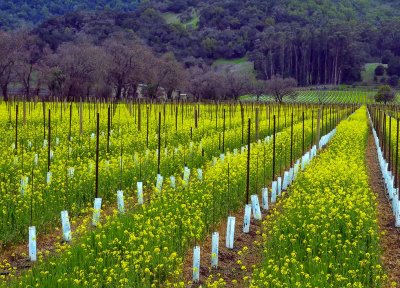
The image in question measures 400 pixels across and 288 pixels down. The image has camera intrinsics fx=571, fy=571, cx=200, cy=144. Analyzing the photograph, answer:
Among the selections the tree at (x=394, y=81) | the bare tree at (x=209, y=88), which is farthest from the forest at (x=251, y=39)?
the tree at (x=394, y=81)

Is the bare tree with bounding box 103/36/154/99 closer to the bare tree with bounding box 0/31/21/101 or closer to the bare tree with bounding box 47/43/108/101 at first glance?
the bare tree with bounding box 47/43/108/101

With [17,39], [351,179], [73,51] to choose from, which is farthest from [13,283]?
[73,51]

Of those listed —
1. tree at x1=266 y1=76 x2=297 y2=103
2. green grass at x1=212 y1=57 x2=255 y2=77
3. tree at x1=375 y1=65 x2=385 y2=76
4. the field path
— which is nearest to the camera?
the field path

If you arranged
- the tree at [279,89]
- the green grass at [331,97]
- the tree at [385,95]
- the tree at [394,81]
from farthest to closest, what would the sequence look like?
the tree at [394,81] < the green grass at [331,97] < the tree at [279,89] < the tree at [385,95]

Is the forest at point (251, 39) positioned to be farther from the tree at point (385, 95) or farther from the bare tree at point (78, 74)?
the tree at point (385, 95)

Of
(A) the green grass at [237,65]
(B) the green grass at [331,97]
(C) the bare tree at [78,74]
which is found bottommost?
(B) the green grass at [331,97]

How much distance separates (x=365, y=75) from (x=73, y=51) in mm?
81630

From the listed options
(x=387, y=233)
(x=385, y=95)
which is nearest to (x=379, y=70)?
(x=385, y=95)

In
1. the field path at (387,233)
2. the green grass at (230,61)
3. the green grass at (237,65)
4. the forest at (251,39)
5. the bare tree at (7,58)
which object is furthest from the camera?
the green grass at (230,61)

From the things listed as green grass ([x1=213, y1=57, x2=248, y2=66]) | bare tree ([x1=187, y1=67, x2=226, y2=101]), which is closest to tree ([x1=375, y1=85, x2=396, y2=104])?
bare tree ([x1=187, y1=67, x2=226, y2=101])

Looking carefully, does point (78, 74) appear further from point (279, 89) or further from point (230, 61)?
point (230, 61)

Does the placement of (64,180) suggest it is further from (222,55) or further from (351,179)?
(222,55)

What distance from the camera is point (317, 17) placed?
182750mm

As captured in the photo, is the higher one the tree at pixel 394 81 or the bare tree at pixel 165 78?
the tree at pixel 394 81
